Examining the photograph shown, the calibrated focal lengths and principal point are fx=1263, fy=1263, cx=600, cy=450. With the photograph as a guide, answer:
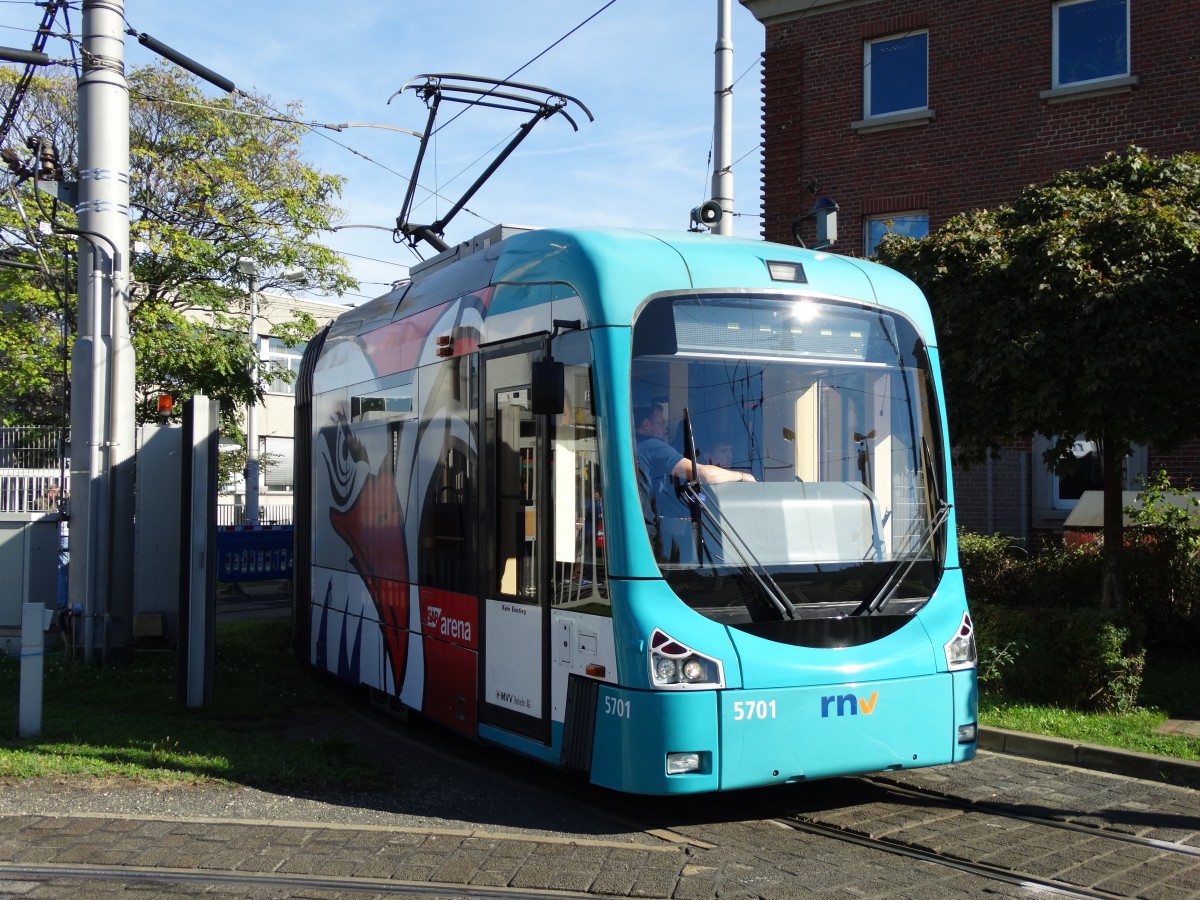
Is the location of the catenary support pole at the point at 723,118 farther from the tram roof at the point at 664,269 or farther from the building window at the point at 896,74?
the building window at the point at 896,74

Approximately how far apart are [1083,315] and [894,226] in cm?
941

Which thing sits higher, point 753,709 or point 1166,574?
point 1166,574

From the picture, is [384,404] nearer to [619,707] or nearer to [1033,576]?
[619,707]

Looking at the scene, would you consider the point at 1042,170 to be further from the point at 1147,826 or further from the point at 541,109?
the point at 1147,826

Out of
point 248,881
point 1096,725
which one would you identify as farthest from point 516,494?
point 1096,725

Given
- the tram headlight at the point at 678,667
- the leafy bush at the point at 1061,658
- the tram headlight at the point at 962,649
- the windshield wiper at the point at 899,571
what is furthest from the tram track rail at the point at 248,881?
the leafy bush at the point at 1061,658

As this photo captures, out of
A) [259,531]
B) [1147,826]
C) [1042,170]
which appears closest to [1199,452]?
[1042,170]

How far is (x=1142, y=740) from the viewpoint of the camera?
8.04m

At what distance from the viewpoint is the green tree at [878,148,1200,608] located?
30.5ft

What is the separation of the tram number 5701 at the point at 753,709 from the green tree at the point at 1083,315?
4425 millimetres

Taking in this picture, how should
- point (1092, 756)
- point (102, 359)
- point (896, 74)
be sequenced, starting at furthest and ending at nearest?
point (896, 74), point (102, 359), point (1092, 756)

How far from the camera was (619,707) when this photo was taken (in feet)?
20.3

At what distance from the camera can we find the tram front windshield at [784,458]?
636cm

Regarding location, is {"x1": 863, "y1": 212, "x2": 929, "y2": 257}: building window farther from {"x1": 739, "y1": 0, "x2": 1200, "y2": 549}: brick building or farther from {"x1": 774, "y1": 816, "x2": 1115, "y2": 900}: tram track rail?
{"x1": 774, "y1": 816, "x2": 1115, "y2": 900}: tram track rail
